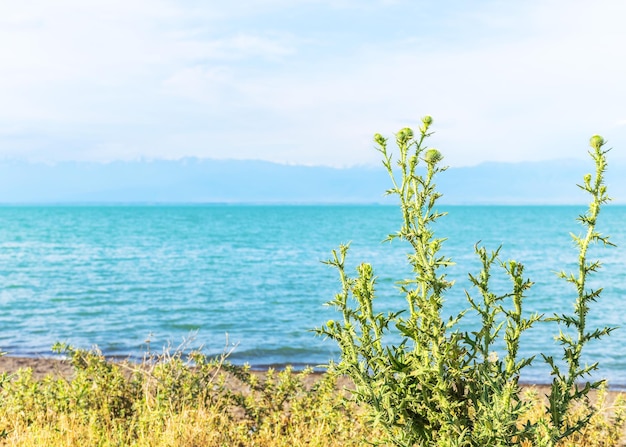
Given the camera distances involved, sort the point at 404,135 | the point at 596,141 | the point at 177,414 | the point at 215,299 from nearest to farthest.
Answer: the point at 404,135 < the point at 596,141 < the point at 177,414 < the point at 215,299

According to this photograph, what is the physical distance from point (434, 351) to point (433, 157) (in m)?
1.21

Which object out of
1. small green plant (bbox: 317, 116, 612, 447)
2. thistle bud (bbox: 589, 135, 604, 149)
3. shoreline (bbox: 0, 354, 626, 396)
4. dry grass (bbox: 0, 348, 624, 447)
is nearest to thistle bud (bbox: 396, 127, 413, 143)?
small green plant (bbox: 317, 116, 612, 447)

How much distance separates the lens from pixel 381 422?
449cm

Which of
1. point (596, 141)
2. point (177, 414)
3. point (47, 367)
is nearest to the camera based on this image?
point (596, 141)

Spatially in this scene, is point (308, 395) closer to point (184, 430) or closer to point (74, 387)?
point (184, 430)

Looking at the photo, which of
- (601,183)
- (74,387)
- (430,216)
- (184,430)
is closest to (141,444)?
(184,430)

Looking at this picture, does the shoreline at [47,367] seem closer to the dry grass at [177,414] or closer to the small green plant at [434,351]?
the dry grass at [177,414]

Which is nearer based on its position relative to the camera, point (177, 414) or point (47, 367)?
point (177, 414)

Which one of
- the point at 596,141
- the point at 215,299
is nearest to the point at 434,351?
the point at 596,141

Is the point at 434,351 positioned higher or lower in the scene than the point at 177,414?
higher

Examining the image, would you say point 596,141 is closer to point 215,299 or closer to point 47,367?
point 47,367

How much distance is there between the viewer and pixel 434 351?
426 cm

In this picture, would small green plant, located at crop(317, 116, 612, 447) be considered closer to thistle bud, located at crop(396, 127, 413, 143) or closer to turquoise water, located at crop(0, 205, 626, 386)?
thistle bud, located at crop(396, 127, 413, 143)

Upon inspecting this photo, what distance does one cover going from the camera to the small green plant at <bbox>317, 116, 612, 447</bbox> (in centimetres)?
428
